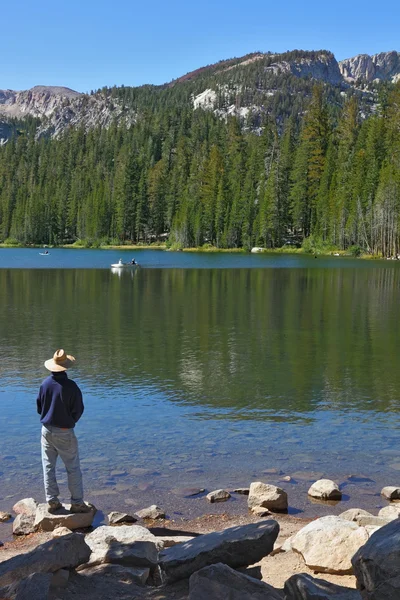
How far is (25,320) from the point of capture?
3022 cm

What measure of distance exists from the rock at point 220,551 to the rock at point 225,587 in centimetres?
81

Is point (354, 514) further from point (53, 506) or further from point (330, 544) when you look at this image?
point (53, 506)

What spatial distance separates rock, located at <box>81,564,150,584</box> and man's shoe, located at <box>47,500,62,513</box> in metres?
2.21

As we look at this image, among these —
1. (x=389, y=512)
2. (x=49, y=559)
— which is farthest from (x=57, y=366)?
(x=389, y=512)

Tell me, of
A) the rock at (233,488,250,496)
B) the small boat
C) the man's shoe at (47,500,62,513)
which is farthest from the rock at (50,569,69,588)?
the small boat

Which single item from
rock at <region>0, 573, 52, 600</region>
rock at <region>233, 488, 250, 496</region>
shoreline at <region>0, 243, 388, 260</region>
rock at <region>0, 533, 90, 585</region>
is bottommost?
rock at <region>233, 488, 250, 496</region>

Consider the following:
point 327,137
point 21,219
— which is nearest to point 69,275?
point 327,137

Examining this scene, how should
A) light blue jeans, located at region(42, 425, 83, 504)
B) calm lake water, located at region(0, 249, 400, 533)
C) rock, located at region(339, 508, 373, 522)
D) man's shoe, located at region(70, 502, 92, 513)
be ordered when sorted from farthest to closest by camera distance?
calm lake water, located at region(0, 249, 400, 533), light blue jeans, located at region(42, 425, 83, 504), man's shoe, located at region(70, 502, 92, 513), rock, located at region(339, 508, 373, 522)

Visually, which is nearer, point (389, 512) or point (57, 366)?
point (389, 512)

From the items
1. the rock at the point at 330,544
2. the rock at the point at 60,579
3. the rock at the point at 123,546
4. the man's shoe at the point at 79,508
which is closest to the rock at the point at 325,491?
the rock at the point at 330,544

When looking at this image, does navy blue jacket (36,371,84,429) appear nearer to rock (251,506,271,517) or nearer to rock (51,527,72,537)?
rock (51,527,72,537)

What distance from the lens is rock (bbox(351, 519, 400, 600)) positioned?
529 centimetres

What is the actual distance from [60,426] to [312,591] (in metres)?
4.73

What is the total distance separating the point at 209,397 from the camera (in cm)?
1666
